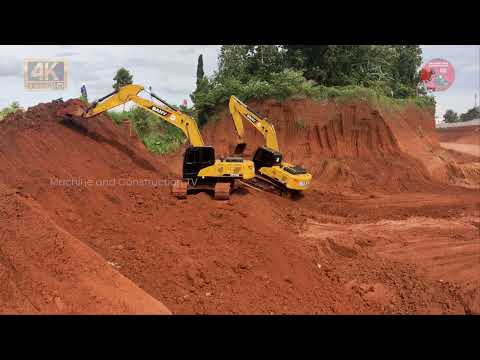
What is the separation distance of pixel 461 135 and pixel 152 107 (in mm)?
37566

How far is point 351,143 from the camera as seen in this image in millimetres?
16062

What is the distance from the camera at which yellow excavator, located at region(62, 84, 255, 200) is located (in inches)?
378

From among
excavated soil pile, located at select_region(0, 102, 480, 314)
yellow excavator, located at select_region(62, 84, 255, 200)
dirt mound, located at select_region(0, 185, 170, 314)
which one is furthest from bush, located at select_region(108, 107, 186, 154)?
dirt mound, located at select_region(0, 185, 170, 314)

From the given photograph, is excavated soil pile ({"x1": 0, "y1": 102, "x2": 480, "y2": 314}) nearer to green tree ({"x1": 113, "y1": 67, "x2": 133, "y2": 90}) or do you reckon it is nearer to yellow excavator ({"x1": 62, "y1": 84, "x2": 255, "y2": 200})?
yellow excavator ({"x1": 62, "y1": 84, "x2": 255, "y2": 200})

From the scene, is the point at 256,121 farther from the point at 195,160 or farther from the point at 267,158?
the point at 195,160

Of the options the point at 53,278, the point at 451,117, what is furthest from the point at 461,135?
the point at 53,278

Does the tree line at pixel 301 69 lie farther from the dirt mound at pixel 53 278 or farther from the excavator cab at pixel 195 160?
the dirt mound at pixel 53 278

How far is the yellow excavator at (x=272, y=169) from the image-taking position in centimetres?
1085

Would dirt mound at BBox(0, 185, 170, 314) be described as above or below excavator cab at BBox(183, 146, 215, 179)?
below

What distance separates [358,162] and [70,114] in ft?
36.3

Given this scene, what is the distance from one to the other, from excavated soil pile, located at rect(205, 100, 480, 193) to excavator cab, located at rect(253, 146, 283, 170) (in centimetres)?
356

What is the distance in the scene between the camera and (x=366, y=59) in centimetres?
1984

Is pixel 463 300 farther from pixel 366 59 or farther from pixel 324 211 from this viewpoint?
pixel 366 59

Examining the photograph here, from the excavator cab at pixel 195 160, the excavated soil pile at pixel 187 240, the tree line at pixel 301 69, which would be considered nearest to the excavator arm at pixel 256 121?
the excavated soil pile at pixel 187 240
